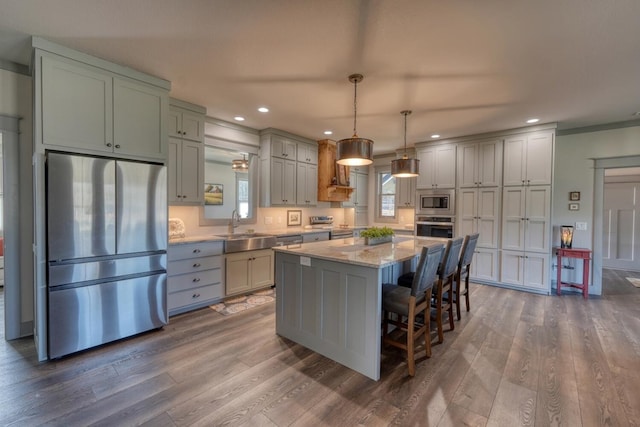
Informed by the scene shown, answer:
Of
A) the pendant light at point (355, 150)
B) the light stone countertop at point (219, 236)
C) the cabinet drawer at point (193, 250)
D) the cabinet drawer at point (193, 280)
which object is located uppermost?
the pendant light at point (355, 150)

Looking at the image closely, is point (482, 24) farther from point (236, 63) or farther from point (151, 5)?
point (151, 5)

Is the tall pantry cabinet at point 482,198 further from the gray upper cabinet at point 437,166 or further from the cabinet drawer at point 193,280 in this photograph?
the cabinet drawer at point 193,280

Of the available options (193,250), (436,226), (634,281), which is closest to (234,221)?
(193,250)

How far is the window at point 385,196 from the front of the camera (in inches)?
268

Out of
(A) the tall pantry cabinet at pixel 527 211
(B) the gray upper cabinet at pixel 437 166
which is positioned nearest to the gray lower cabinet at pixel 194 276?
(B) the gray upper cabinet at pixel 437 166

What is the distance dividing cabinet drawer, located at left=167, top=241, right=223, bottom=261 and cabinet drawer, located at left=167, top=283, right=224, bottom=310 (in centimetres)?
43

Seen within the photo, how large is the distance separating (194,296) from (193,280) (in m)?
0.21

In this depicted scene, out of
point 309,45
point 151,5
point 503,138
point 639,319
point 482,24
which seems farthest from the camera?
point 503,138

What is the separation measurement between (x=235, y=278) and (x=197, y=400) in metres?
2.09

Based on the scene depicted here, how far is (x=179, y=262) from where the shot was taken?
3.40 metres

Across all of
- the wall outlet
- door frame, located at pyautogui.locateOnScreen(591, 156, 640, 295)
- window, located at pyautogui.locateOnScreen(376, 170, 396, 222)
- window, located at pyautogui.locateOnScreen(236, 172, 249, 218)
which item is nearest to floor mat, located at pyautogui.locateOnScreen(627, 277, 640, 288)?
door frame, located at pyautogui.locateOnScreen(591, 156, 640, 295)

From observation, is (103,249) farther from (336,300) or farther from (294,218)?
(294,218)

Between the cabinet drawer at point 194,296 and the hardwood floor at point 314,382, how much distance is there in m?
0.34

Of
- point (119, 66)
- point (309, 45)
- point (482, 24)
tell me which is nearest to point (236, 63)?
point (309, 45)
